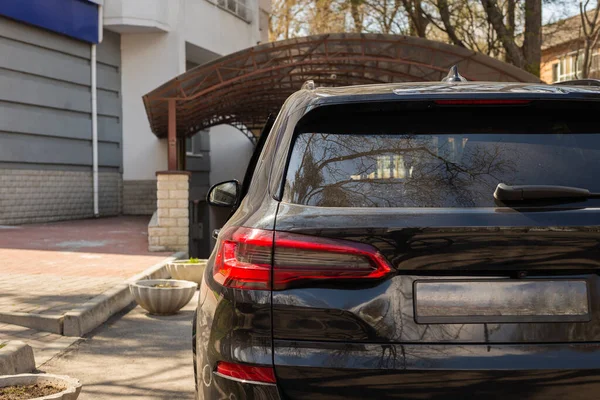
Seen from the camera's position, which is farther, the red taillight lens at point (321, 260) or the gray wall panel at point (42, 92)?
the gray wall panel at point (42, 92)

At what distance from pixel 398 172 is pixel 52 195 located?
18543mm

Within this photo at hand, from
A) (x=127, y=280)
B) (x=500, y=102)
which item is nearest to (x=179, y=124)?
(x=127, y=280)

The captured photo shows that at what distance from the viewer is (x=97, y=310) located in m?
7.48

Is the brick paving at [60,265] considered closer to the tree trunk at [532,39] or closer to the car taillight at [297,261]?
the car taillight at [297,261]

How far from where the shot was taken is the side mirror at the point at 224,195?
4585mm

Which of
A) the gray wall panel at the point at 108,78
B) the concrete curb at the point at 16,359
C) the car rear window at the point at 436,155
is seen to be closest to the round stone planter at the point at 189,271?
the concrete curb at the point at 16,359

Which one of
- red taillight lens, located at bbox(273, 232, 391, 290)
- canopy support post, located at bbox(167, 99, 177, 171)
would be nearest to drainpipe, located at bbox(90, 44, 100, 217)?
canopy support post, located at bbox(167, 99, 177, 171)

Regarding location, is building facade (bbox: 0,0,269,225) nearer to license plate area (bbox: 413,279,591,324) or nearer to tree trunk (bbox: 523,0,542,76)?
tree trunk (bbox: 523,0,542,76)

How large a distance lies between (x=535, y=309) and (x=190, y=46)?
2272 cm

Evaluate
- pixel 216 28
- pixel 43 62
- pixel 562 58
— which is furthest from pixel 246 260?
pixel 562 58

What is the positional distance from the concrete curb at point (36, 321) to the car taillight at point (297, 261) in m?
4.55

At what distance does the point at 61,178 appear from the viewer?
2027 cm

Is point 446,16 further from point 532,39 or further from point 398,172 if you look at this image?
point 398,172

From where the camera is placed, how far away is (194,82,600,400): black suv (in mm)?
2459
